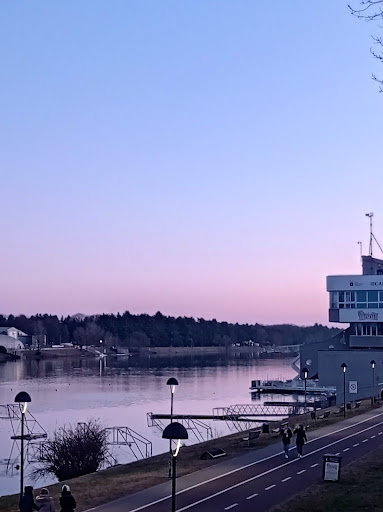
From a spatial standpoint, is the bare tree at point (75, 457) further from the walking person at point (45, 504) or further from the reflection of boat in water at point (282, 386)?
the reflection of boat in water at point (282, 386)

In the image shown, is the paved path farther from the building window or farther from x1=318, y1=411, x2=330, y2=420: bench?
the building window

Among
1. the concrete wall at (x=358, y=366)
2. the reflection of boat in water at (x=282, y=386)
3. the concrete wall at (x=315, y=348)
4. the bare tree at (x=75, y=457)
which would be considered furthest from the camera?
the reflection of boat in water at (x=282, y=386)

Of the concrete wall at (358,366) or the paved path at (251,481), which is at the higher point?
the concrete wall at (358,366)

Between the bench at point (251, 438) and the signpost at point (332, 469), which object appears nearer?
the signpost at point (332, 469)

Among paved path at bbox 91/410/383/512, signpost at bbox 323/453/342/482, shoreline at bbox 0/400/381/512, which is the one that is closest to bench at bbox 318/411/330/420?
shoreline at bbox 0/400/381/512

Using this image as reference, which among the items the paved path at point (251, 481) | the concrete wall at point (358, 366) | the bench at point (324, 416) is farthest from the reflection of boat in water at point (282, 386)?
the paved path at point (251, 481)

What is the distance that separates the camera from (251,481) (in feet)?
86.2

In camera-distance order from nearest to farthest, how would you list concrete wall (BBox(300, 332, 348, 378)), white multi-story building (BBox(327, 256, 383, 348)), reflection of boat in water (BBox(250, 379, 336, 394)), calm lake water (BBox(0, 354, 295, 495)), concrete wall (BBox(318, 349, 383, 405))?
calm lake water (BBox(0, 354, 295, 495)) < concrete wall (BBox(318, 349, 383, 405)) < white multi-story building (BBox(327, 256, 383, 348)) < concrete wall (BBox(300, 332, 348, 378)) < reflection of boat in water (BBox(250, 379, 336, 394))

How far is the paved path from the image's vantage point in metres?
22.6

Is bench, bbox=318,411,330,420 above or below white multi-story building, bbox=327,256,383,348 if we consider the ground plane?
below

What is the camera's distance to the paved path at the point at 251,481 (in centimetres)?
2261

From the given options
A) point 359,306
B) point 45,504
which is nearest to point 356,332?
point 359,306

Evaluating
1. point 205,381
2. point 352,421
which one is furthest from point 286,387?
point 352,421

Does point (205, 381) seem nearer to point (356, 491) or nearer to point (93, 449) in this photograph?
point (93, 449)
